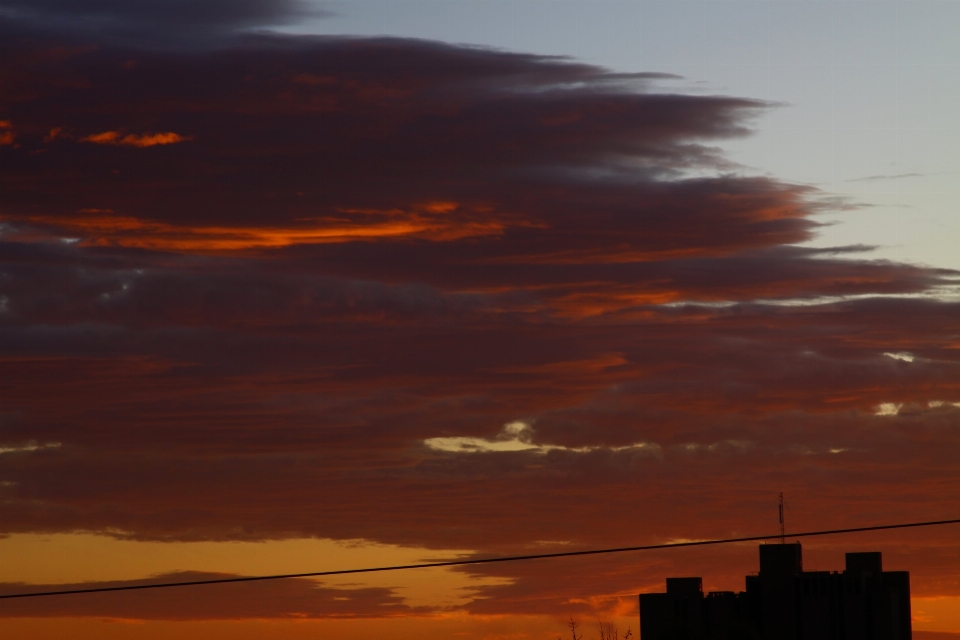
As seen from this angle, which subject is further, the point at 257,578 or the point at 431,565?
the point at 431,565

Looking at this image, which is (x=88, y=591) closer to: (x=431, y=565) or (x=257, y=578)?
(x=257, y=578)

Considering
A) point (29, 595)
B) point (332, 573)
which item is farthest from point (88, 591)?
point (332, 573)

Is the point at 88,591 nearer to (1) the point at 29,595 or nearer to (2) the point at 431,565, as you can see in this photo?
(1) the point at 29,595

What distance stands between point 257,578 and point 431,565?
574 centimetres

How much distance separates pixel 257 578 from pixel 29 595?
5.56m

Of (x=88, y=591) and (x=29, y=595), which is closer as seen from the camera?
(x=29, y=595)

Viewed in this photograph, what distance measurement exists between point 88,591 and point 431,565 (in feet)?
30.4

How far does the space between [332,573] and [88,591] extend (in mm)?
6853

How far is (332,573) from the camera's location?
128 feet

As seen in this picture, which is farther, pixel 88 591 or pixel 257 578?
pixel 88 591

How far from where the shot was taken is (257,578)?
37.7 meters

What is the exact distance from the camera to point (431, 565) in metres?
41.6

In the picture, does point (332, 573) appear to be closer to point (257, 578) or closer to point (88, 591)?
point (257, 578)

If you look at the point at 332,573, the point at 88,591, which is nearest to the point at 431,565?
the point at 332,573
